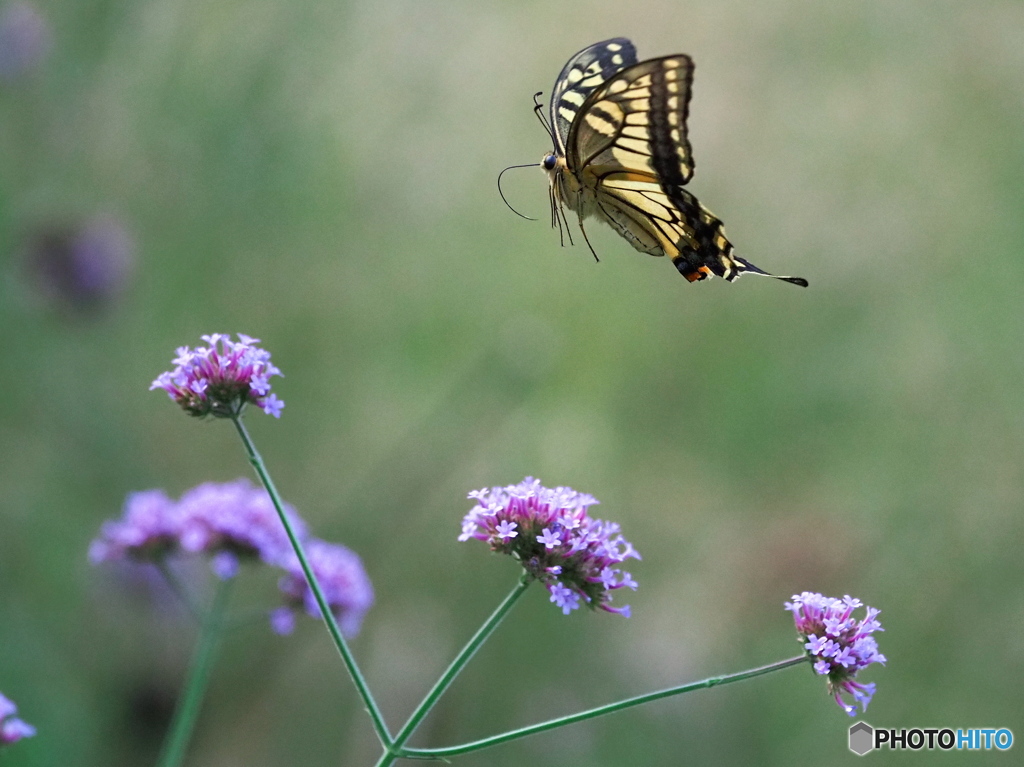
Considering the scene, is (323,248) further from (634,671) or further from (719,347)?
(634,671)

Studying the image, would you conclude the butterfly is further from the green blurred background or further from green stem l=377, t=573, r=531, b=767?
the green blurred background

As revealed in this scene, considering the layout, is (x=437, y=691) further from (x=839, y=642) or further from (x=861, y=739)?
(x=861, y=739)

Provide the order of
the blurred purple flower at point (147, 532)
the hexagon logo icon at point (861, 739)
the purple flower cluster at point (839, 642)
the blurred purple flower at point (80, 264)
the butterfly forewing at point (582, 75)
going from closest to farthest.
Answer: the purple flower cluster at point (839, 642) < the blurred purple flower at point (147, 532) < the butterfly forewing at point (582, 75) < the hexagon logo icon at point (861, 739) < the blurred purple flower at point (80, 264)

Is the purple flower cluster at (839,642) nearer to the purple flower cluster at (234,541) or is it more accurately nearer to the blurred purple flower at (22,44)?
the purple flower cluster at (234,541)

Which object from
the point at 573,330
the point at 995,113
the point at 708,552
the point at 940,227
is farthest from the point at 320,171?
the point at 995,113

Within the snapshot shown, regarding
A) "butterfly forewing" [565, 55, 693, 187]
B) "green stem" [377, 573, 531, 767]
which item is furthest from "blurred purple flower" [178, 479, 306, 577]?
"butterfly forewing" [565, 55, 693, 187]

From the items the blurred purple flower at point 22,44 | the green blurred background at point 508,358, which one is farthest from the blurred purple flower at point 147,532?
the blurred purple flower at point 22,44

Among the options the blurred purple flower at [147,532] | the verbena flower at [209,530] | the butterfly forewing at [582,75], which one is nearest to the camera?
the verbena flower at [209,530]
